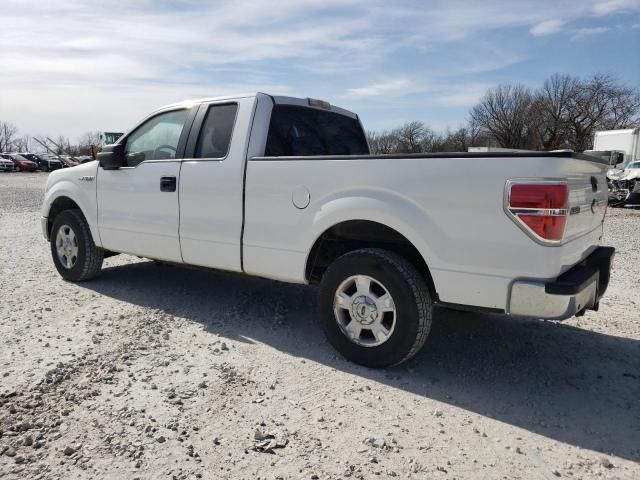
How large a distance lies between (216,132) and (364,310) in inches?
82.2

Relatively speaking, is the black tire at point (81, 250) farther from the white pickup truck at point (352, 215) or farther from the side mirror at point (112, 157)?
the side mirror at point (112, 157)

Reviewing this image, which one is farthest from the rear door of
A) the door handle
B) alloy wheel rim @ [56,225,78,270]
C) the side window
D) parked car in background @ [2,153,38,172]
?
parked car in background @ [2,153,38,172]

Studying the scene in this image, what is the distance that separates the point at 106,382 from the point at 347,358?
1.61 m

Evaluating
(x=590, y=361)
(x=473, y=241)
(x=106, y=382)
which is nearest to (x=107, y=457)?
(x=106, y=382)

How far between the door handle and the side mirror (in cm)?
70

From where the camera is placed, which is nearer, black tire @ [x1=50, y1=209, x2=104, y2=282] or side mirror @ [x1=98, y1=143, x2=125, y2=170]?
side mirror @ [x1=98, y1=143, x2=125, y2=170]

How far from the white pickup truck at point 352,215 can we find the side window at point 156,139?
0.02 metres

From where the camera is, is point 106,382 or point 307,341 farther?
point 307,341

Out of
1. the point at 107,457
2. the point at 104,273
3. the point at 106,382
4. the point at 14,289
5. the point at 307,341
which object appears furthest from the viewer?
the point at 104,273

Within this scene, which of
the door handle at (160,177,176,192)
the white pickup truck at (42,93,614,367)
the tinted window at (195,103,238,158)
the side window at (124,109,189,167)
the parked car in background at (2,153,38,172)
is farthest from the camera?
the parked car in background at (2,153,38,172)

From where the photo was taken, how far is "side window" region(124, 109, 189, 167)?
4.70 meters

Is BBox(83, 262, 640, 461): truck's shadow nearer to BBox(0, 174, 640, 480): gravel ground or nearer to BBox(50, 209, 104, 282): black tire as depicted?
BBox(0, 174, 640, 480): gravel ground

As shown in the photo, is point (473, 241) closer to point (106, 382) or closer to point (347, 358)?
point (347, 358)

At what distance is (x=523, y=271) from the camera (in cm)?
287
